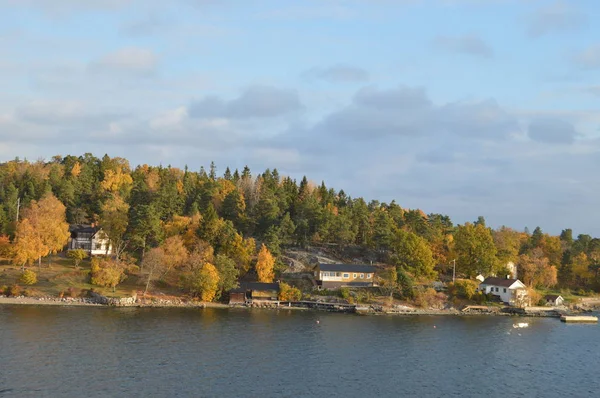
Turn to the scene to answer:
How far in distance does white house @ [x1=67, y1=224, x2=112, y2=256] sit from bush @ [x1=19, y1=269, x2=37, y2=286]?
2189cm

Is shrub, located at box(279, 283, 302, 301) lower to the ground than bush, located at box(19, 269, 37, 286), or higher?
lower

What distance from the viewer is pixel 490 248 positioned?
114 meters

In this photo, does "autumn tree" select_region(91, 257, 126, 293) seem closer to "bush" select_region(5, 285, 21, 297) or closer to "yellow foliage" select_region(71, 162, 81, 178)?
"bush" select_region(5, 285, 21, 297)

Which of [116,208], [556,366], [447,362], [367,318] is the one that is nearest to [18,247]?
[116,208]

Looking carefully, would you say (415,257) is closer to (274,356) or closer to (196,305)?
(196,305)

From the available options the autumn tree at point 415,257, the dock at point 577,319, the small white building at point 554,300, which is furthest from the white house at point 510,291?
the autumn tree at point 415,257

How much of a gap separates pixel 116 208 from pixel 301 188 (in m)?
58.5

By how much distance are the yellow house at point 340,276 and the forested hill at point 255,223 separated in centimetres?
828

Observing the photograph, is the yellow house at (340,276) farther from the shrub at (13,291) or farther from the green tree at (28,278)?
the shrub at (13,291)

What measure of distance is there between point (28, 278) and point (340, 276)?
5854 cm

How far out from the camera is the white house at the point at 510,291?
10488 centimetres

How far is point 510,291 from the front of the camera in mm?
105312

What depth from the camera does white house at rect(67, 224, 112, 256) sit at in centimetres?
11312

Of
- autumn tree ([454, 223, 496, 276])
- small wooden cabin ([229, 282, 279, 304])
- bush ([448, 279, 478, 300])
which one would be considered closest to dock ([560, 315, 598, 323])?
bush ([448, 279, 478, 300])
